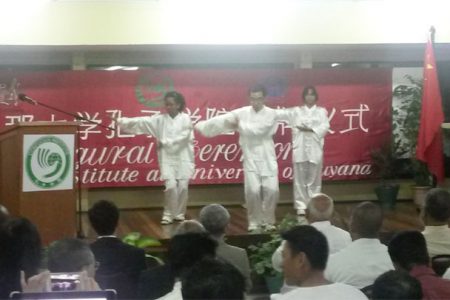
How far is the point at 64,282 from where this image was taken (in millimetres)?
1922

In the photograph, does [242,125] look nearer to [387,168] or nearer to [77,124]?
[77,124]

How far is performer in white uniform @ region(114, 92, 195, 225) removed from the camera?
6590mm

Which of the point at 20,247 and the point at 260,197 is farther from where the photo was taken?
the point at 260,197

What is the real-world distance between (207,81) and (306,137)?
1.33 metres

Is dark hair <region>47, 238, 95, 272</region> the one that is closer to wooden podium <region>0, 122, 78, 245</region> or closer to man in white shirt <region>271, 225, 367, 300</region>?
man in white shirt <region>271, 225, 367, 300</region>

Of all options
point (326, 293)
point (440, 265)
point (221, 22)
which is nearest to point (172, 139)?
point (221, 22)

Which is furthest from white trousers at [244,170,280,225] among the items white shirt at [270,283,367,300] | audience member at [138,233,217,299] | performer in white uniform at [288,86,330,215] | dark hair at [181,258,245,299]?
dark hair at [181,258,245,299]

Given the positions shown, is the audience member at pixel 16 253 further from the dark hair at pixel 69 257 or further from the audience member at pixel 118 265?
the audience member at pixel 118 265

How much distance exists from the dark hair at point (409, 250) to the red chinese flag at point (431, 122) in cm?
460

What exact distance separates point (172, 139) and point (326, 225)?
10.4ft

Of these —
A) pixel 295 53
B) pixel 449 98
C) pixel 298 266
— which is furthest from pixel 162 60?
pixel 298 266

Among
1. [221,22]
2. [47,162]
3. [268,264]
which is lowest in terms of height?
[268,264]

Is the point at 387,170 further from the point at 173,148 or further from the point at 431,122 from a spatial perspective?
the point at 173,148

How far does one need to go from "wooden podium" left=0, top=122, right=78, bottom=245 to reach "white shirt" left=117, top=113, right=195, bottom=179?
61.4 inches
